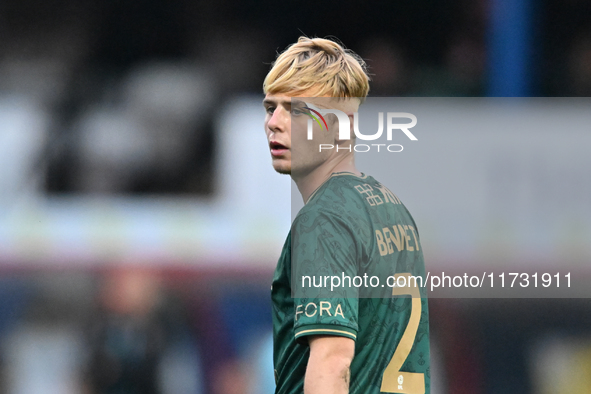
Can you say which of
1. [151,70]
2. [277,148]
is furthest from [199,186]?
[277,148]

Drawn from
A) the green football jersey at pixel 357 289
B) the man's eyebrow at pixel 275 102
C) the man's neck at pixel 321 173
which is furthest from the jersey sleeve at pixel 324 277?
the man's eyebrow at pixel 275 102

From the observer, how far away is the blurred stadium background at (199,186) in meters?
2.97

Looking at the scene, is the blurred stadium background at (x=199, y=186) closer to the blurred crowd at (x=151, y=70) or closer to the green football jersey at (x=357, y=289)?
the blurred crowd at (x=151, y=70)

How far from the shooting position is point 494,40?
3.12 meters

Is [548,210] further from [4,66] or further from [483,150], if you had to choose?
[4,66]

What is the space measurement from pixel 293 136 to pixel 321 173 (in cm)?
13

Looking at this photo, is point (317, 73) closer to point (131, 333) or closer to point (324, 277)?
point (324, 277)

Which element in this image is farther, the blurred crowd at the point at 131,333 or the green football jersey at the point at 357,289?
the blurred crowd at the point at 131,333

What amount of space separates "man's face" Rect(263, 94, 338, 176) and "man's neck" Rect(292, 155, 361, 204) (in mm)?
15

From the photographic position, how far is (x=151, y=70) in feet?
10.7

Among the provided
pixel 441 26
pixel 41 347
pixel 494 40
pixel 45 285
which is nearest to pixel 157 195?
pixel 45 285

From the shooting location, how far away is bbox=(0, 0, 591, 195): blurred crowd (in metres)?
3.13

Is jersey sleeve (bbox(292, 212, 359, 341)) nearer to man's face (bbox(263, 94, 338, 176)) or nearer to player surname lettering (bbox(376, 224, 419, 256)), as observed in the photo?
player surname lettering (bbox(376, 224, 419, 256))

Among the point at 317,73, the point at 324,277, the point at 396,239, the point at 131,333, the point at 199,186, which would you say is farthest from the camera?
the point at 199,186
